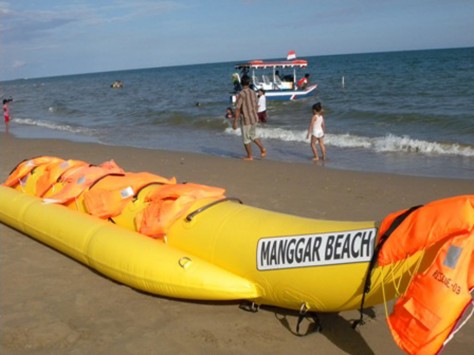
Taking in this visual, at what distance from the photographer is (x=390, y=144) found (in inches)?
443

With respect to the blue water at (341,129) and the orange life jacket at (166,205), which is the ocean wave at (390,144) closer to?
the blue water at (341,129)

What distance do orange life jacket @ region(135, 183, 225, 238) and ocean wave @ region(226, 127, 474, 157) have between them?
746 cm

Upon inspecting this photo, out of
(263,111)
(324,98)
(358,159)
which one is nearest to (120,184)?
(358,159)

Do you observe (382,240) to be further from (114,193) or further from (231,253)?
(114,193)

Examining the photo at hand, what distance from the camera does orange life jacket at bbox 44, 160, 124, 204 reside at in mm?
5020

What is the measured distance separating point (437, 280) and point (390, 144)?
929 centimetres

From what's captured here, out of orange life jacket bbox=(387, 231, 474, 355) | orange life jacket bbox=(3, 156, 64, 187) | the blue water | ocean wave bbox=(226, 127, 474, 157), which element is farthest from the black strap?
ocean wave bbox=(226, 127, 474, 157)

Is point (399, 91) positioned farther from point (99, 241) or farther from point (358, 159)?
point (99, 241)

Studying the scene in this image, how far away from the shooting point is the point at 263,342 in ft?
10.6

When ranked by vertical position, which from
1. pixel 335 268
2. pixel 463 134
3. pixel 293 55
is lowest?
pixel 463 134

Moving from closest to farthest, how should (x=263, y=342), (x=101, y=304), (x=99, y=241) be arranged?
(x=263, y=342) < (x=101, y=304) < (x=99, y=241)

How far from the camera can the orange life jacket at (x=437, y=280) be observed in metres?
2.38

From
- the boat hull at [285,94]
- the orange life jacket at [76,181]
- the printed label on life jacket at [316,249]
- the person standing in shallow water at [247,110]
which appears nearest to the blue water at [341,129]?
the boat hull at [285,94]

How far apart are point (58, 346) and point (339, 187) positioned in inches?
194
